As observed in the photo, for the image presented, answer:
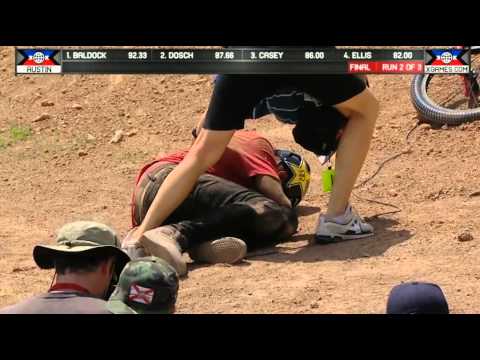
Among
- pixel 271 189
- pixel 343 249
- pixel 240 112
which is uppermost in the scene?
pixel 240 112

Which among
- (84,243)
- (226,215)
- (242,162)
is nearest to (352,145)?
(242,162)

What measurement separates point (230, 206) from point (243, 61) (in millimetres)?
852

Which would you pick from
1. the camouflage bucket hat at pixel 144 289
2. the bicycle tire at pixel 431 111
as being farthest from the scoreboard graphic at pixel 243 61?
the camouflage bucket hat at pixel 144 289

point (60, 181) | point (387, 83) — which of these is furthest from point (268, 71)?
point (387, 83)

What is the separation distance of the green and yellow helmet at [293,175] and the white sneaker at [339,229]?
1.89ft

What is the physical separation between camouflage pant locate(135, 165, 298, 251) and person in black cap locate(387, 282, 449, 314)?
278 cm

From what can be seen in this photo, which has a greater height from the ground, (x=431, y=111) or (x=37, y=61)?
(x=37, y=61)

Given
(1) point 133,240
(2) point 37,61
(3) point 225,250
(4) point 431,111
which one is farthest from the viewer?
(4) point 431,111

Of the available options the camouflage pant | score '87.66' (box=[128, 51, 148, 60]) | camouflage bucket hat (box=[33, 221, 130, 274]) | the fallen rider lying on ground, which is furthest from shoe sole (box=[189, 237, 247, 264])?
camouflage bucket hat (box=[33, 221, 130, 274])

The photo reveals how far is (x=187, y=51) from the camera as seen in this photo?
6758 mm

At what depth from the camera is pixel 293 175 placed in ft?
24.1

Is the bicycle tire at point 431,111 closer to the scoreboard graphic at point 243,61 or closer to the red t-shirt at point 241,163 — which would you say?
the scoreboard graphic at point 243,61

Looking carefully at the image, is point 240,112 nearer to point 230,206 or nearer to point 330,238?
point 230,206

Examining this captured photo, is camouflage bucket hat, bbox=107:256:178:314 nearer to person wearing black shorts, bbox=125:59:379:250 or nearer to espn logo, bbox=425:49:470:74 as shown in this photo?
person wearing black shorts, bbox=125:59:379:250
